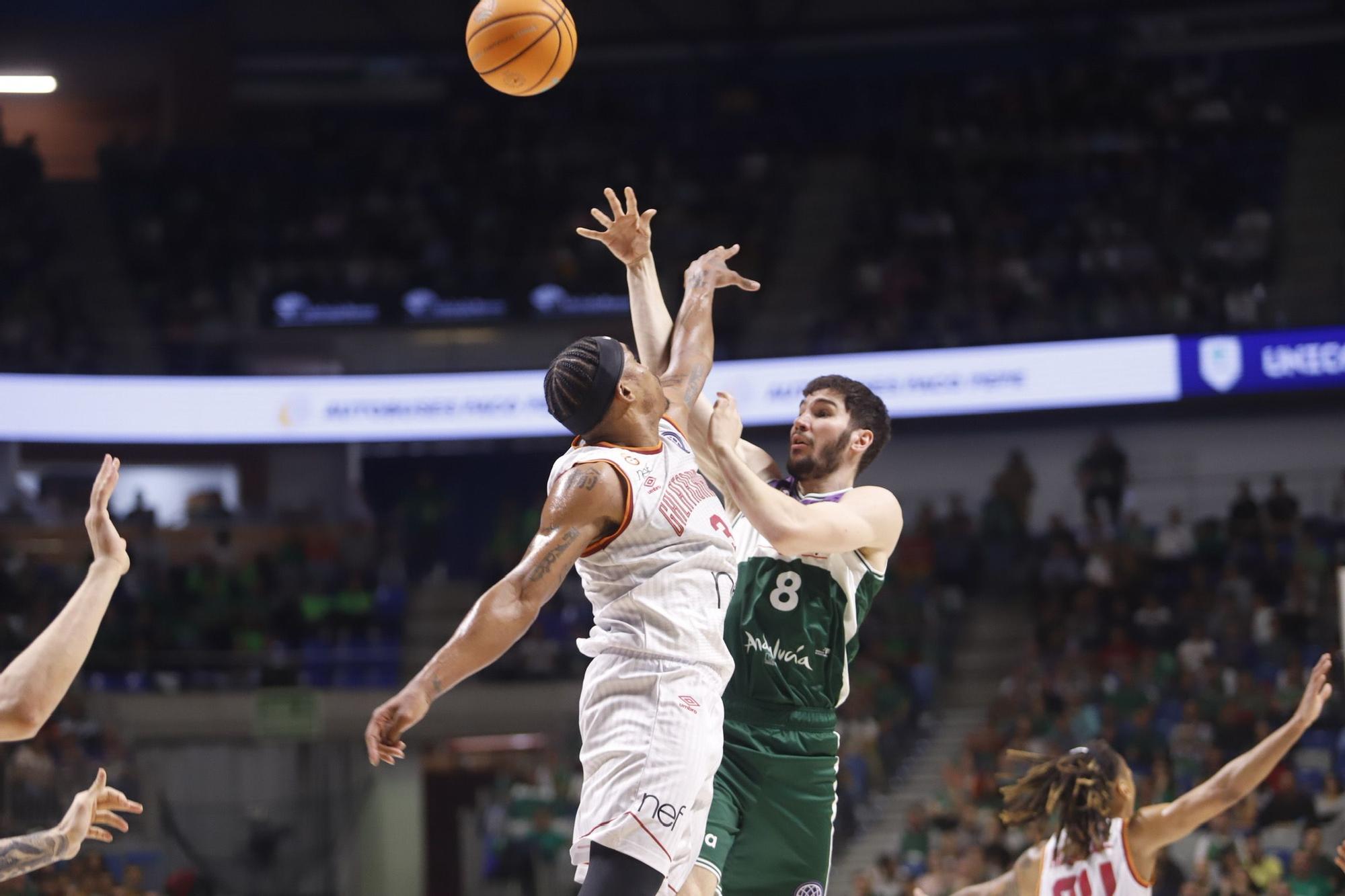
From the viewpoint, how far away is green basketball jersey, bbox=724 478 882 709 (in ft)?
15.4

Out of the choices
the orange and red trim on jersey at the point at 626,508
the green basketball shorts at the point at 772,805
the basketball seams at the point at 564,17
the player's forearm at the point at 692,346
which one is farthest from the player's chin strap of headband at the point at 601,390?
the basketball seams at the point at 564,17

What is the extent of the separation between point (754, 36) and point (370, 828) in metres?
14.4

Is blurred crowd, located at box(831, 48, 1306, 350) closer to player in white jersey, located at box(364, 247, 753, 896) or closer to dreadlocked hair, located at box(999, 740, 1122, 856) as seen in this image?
dreadlocked hair, located at box(999, 740, 1122, 856)

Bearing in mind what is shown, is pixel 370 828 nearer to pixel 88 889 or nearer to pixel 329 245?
pixel 88 889

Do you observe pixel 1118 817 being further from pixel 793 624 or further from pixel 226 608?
pixel 226 608

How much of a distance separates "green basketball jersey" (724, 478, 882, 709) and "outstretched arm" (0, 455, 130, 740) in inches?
77.2

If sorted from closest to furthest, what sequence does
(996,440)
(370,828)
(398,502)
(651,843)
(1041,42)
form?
(651,843)
(370,828)
(996,440)
(398,502)
(1041,42)

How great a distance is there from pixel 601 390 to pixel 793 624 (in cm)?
121

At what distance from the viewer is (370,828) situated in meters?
15.5

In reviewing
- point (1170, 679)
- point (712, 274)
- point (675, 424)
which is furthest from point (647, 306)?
point (1170, 679)

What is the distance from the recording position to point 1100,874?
5.10 m

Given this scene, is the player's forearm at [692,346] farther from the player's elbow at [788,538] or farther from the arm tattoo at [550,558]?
the arm tattoo at [550,558]

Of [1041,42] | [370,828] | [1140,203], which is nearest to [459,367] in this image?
[370,828]

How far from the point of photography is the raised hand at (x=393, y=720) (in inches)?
133
